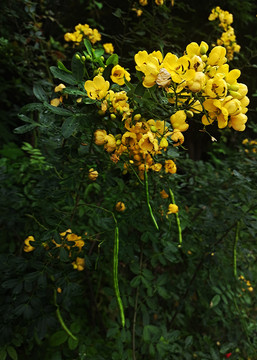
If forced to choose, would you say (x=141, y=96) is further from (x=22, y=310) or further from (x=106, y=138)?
(x=22, y=310)

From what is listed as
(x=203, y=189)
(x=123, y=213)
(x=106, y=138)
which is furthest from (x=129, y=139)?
(x=203, y=189)

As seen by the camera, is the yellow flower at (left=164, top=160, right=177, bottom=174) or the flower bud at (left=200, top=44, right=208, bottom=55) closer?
the flower bud at (left=200, top=44, right=208, bottom=55)

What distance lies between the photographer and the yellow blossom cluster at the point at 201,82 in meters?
0.64

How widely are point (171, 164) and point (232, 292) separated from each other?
951 mm

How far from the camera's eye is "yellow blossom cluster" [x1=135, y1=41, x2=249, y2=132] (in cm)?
64

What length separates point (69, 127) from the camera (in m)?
0.75

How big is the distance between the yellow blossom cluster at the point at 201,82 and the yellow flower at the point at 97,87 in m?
0.10

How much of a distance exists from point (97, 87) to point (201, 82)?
0.27 m

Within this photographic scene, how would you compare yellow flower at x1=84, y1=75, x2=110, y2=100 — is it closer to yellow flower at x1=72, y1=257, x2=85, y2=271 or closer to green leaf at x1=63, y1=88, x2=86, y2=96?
green leaf at x1=63, y1=88, x2=86, y2=96

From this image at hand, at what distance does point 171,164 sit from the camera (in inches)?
40.4

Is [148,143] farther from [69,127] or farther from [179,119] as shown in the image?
[69,127]

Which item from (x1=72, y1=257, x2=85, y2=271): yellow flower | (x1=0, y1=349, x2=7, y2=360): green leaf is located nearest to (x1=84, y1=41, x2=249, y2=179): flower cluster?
(x1=72, y1=257, x2=85, y2=271): yellow flower

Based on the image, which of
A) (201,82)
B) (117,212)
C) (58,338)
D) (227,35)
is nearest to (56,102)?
(201,82)

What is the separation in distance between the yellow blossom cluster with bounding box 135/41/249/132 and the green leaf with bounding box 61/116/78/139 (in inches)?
8.7
